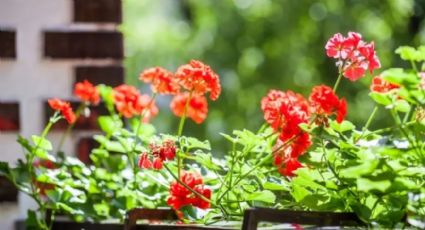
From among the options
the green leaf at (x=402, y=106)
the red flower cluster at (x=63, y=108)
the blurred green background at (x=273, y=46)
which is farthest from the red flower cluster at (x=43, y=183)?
the blurred green background at (x=273, y=46)

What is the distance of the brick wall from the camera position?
8.20 ft

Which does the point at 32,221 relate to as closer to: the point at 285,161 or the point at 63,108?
the point at 63,108

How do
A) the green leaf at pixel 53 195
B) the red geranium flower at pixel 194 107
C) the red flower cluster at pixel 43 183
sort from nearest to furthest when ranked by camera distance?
1. the green leaf at pixel 53 195
2. the red flower cluster at pixel 43 183
3. the red geranium flower at pixel 194 107

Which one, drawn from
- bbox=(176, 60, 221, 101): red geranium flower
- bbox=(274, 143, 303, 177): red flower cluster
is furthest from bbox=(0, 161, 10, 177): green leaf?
bbox=(274, 143, 303, 177): red flower cluster

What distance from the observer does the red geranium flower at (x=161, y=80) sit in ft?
7.61

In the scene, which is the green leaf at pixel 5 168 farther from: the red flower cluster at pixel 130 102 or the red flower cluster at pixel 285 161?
the red flower cluster at pixel 285 161

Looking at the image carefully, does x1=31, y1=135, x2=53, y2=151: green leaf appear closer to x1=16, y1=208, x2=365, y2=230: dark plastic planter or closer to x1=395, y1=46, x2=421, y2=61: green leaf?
x1=16, y1=208, x2=365, y2=230: dark plastic planter

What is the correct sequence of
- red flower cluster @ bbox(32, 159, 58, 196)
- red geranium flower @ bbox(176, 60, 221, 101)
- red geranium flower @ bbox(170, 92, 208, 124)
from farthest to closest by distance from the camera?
red geranium flower @ bbox(170, 92, 208, 124), red flower cluster @ bbox(32, 159, 58, 196), red geranium flower @ bbox(176, 60, 221, 101)

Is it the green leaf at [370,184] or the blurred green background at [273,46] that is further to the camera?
the blurred green background at [273,46]

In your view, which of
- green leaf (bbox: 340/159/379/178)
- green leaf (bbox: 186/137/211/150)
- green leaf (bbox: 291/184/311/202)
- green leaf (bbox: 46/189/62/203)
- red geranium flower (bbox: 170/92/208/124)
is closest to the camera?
green leaf (bbox: 340/159/379/178)

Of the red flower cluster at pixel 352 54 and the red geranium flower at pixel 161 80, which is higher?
the red flower cluster at pixel 352 54

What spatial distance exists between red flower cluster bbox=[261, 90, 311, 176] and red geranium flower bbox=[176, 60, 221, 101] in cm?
11

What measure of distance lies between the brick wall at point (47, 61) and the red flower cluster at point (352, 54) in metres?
0.80

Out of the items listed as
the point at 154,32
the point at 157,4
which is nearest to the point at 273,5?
the point at 154,32
